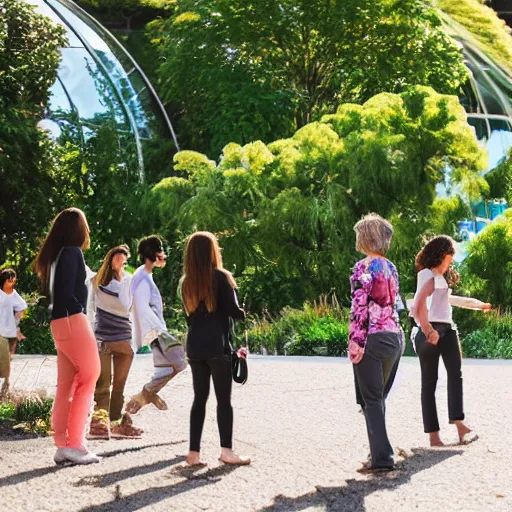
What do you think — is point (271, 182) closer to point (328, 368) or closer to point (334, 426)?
point (328, 368)

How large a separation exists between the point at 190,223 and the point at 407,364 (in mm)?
7944

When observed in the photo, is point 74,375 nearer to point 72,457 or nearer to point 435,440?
point 72,457

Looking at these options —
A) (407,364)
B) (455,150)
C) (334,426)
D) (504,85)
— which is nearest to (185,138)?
(504,85)

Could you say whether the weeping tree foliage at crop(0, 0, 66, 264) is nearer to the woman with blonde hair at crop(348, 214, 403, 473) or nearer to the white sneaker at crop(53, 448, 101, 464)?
the white sneaker at crop(53, 448, 101, 464)

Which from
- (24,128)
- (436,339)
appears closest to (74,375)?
(436,339)

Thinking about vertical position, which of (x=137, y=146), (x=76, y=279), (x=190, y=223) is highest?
(x=137, y=146)

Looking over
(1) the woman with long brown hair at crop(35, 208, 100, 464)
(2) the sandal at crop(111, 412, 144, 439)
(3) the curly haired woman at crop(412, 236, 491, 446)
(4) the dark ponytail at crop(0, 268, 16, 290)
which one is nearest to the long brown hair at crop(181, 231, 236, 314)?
(1) the woman with long brown hair at crop(35, 208, 100, 464)

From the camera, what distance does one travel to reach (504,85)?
115 ft

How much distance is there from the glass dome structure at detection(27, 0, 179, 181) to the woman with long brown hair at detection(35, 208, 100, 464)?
2126 centimetres

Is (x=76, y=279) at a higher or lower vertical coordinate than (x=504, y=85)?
lower

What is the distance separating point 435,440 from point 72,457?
7.99 ft

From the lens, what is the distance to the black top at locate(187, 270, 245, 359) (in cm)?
710

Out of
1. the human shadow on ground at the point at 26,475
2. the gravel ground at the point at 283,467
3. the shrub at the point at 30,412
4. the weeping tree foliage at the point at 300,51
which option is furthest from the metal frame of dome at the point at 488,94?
the human shadow on ground at the point at 26,475

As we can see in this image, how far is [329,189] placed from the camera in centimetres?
2161
